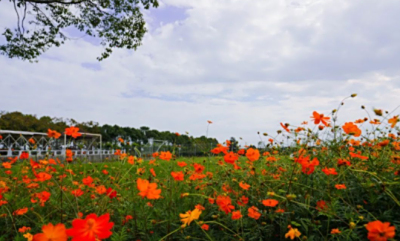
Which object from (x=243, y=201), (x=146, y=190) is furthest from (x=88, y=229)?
(x=243, y=201)

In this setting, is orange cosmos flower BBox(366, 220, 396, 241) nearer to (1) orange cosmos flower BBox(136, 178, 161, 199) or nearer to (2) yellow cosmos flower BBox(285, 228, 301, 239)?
(2) yellow cosmos flower BBox(285, 228, 301, 239)

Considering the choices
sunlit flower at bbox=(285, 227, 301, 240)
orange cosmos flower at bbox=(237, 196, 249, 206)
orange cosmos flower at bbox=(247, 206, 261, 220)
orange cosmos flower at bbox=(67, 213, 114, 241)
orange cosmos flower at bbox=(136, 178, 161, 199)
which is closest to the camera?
orange cosmos flower at bbox=(67, 213, 114, 241)

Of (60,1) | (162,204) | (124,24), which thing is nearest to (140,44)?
(124,24)

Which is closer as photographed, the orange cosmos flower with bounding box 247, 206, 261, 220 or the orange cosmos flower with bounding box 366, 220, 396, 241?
the orange cosmos flower with bounding box 366, 220, 396, 241

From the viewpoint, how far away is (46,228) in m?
0.98

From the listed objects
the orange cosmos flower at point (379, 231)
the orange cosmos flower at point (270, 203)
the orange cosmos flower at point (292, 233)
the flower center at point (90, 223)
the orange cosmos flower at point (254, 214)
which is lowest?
the orange cosmos flower at point (254, 214)

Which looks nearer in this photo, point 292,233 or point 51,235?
point 51,235

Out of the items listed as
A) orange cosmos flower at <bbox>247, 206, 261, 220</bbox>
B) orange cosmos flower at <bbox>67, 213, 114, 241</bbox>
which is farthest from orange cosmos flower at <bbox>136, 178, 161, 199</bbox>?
orange cosmos flower at <bbox>247, 206, 261, 220</bbox>

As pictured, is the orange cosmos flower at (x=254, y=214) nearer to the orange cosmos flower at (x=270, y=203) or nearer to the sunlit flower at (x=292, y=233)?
the orange cosmos flower at (x=270, y=203)

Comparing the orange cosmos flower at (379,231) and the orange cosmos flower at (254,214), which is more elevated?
the orange cosmos flower at (379,231)

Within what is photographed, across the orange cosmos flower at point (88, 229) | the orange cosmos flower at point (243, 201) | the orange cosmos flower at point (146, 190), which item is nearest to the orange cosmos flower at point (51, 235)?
the orange cosmos flower at point (88, 229)

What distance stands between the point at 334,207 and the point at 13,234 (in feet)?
6.90

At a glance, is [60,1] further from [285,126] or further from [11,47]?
[285,126]

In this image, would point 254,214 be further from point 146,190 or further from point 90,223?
point 90,223
